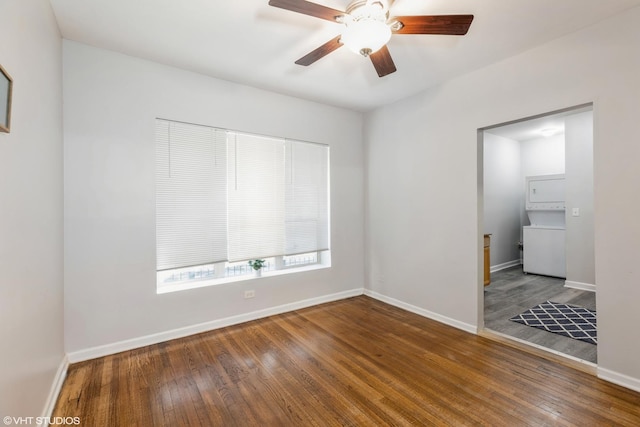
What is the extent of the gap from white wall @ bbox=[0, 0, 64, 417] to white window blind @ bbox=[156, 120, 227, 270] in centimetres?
81

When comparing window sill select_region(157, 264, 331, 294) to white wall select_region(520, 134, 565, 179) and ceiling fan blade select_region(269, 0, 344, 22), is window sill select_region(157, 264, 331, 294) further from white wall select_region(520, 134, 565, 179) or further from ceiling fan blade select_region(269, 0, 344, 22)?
white wall select_region(520, 134, 565, 179)

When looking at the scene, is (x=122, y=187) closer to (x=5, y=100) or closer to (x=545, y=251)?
(x=5, y=100)

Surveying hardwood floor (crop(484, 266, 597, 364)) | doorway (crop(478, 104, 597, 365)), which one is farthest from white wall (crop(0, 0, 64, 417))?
hardwood floor (crop(484, 266, 597, 364))

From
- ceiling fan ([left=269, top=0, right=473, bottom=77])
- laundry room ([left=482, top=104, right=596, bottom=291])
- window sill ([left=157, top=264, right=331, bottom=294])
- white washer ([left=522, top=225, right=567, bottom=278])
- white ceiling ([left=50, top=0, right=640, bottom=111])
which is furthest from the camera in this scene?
white washer ([left=522, top=225, right=567, bottom=278])

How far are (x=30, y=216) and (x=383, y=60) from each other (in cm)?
256

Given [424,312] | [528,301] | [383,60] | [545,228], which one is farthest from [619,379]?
[545,228]

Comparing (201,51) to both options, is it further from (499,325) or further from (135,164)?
(499,325)

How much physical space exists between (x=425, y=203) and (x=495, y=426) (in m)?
2.32

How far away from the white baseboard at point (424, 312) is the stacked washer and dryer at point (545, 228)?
3302mm

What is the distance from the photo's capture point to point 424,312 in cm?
360

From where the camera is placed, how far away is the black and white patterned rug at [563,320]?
299 centimetres

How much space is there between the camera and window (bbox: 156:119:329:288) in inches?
118

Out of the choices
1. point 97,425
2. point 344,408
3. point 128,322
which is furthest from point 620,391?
point 128,322

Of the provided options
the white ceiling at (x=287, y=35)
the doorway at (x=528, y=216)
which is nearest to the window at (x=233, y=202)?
the white ceiling at (x=287, y=35)
